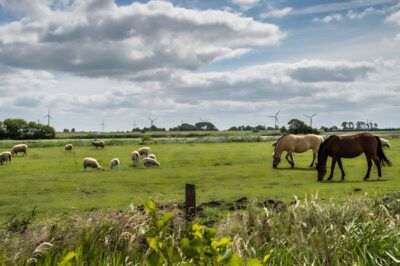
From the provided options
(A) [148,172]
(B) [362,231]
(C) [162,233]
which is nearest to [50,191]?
(A) [148,172]

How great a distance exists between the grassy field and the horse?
0.84m

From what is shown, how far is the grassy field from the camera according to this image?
20.5 m

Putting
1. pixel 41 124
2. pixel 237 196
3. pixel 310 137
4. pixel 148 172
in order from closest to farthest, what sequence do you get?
pixel 237 196, pixel 148 172, pixel 310 137, pixel 41 124

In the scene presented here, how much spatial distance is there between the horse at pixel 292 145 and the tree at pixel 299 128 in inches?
2635

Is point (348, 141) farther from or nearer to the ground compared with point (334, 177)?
farther from the ground

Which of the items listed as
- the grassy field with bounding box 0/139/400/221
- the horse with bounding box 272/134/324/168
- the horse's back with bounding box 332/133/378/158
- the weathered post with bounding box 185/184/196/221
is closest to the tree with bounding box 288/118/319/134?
the grassy field with bounding box 0/139/400/221

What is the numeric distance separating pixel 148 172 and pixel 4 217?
14.8 metres

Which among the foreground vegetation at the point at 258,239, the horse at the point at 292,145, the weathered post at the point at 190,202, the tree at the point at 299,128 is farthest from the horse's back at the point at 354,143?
the tree at the point at 299,128

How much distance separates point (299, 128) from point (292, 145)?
7468 cm

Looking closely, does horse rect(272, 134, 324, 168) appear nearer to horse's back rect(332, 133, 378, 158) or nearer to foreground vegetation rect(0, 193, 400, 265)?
horse's back rect(332, 133, 378, 158)

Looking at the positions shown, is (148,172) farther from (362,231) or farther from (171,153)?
(362,231)

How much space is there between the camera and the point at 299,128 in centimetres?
10744

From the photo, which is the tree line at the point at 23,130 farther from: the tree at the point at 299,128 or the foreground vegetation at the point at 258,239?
the foreground vegetation at the point at 258,239

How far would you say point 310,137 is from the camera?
117 ft
